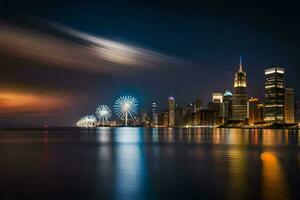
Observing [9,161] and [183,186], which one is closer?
[183,186]

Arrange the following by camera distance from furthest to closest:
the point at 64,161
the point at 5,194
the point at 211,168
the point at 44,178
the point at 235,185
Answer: the point at 64,161, the point at 211,168, the point at 44,178, the point at 235,185, the point at 5,194

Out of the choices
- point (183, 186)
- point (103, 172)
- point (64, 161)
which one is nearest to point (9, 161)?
point (64, 161)

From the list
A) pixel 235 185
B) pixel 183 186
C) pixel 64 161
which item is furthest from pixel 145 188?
pixel 64 161

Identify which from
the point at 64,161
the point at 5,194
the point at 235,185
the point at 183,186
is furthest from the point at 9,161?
the point at 235,185

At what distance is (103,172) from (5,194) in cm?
1004

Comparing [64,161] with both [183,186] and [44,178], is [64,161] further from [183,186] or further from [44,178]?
[183,186]

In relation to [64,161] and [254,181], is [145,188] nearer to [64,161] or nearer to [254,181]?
[254,181]

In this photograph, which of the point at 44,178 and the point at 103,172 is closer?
the point at 44,178

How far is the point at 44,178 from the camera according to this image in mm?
26828

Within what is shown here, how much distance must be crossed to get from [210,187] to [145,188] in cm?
386

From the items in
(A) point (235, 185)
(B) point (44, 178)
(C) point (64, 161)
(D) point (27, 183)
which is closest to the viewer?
(A) point (235, 185)

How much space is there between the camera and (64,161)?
3850 centimetres

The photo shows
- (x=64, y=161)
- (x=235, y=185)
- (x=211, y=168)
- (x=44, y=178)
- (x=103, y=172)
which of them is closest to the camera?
(x=235, y=185)

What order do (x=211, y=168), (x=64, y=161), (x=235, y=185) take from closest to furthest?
(x=235, y=185), (x=211, y=168), (x=64, y=161)
